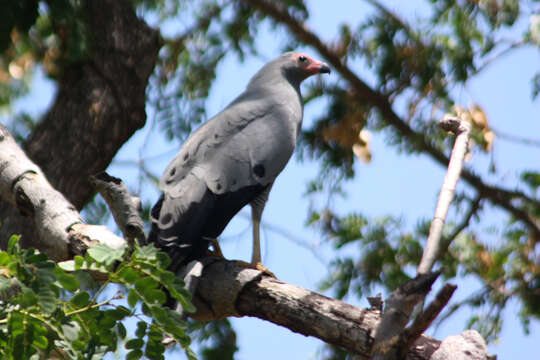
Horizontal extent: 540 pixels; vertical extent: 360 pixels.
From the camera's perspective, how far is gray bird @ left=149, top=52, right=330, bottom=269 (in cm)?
345

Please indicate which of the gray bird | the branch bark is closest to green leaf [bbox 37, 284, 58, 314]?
the gray bird

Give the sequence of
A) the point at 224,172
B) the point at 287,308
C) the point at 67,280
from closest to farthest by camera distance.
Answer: the point at 67,280
the point at 287,308
the point at 224,172

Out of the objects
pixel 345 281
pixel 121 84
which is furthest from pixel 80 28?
pixel 345 281

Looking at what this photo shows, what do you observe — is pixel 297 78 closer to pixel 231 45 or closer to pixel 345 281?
pixel 231 45

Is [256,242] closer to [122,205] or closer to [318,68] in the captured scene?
[122,205]

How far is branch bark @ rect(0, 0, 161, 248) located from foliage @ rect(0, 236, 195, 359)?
2.54m

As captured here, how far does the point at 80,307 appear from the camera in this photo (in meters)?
2.19

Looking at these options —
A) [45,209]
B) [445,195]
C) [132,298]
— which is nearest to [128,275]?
[132,298]

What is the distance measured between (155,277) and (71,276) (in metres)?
0.26

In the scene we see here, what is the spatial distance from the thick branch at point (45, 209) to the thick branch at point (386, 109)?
228 centimetres

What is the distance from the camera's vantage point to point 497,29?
5000 mm

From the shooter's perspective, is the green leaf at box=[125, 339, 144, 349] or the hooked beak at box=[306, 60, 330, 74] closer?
the green leaf at box=[125, 339, 144, 349]

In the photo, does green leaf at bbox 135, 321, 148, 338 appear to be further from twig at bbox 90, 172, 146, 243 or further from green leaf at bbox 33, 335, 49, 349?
twig at bbox 90, 172, 146, 243

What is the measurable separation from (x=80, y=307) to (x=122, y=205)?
106 cm
